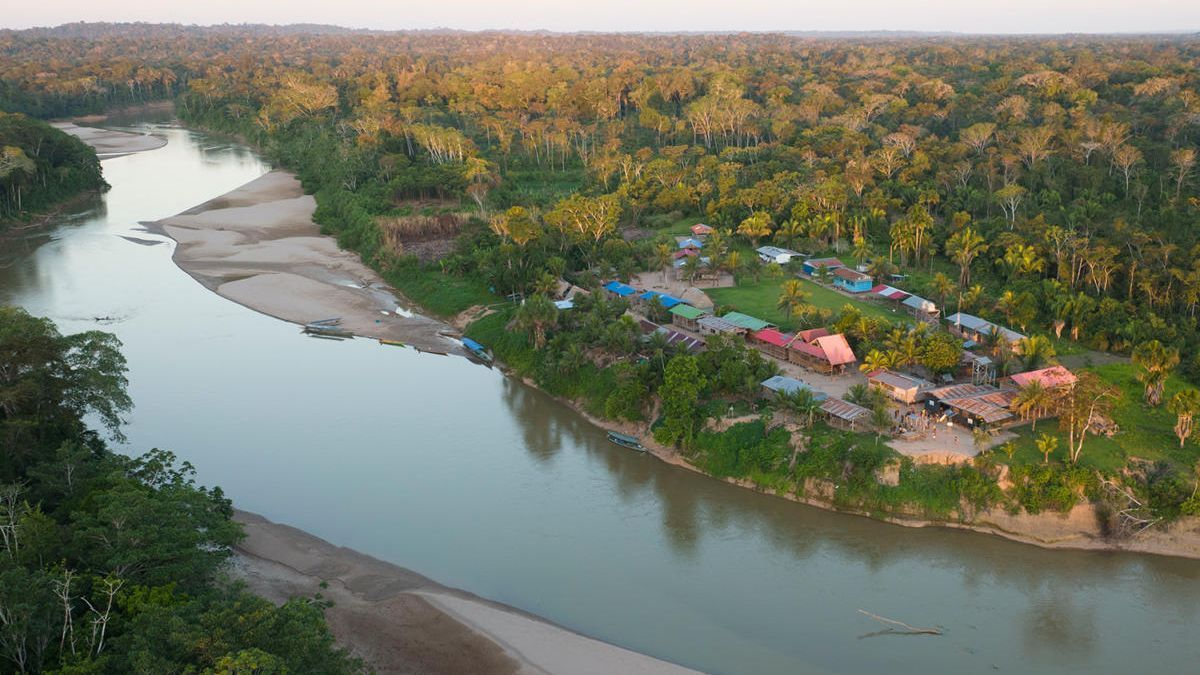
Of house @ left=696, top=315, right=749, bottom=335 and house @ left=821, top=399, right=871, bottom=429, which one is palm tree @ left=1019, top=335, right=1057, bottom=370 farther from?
house @ left=696, top=315, right=749, bottom=335

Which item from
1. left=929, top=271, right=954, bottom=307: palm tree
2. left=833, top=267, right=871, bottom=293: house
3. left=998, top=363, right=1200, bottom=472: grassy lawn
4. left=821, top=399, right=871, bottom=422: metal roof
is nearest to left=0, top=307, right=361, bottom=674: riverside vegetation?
left=821, top=399, right=871, bottom=422: metal roof

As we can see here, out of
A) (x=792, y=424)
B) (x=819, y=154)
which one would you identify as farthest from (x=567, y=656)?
(x=819, y=154)

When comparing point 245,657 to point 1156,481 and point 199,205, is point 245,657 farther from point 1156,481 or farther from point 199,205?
point 199,205

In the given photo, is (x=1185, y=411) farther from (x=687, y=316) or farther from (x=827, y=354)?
(x=687, y=316)

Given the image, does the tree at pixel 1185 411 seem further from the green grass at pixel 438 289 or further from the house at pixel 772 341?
the green grass at pixel 438 289

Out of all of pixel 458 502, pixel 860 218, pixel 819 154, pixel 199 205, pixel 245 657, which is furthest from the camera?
pixel 199 205

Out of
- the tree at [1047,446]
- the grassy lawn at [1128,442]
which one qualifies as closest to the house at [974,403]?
the grassy lawn at [1128,442]
